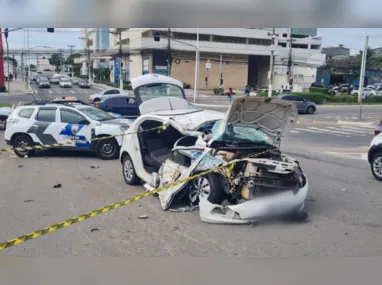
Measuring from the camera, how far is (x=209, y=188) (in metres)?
6.23

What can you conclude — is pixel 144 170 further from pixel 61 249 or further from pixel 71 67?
pixel 71 67

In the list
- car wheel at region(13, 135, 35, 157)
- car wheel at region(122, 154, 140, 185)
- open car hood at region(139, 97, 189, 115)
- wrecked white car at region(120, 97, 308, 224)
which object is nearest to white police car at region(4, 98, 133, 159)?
car wheel at region(13, 135, 35, 157)

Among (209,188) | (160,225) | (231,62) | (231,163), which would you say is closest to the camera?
(160,225)

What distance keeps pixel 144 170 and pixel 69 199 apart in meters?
1.52

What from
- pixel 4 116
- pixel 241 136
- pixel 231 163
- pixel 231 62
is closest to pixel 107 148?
pixel 241 136

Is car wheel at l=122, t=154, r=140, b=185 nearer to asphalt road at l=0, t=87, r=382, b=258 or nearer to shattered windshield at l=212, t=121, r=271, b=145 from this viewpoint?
asphalt road at l=0, t=87, r=382, b=258

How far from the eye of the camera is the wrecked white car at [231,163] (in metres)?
5.89

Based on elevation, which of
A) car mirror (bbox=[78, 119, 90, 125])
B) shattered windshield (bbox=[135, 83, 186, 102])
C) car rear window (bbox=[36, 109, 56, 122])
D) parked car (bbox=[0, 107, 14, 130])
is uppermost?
shattered windshield (bbox=[135, 83, 186, 102])

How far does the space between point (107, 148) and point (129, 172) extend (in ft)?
11.1

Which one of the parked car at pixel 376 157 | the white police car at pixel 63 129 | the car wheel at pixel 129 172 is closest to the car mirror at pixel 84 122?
the white police car at pixel 63 129

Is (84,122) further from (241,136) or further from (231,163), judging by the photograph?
(231,163)

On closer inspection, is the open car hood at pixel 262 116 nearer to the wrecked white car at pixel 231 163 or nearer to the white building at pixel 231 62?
the wrecked white car at pixel 231 163

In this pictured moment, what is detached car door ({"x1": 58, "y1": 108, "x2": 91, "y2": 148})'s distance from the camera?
11586mm

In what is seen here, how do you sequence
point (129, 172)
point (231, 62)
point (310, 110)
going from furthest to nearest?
1. point (231, 62)
2. point (310, 110)
3. point (129, 172)
